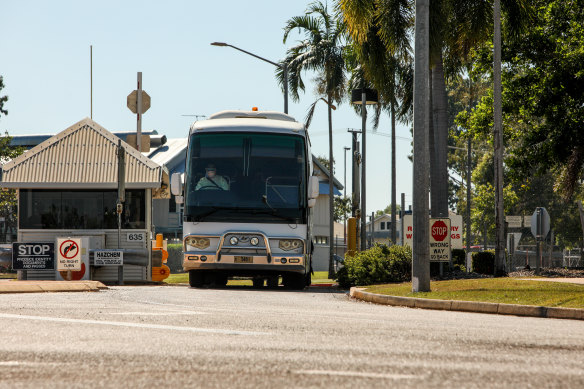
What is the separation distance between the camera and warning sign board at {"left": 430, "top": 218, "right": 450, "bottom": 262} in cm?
1984

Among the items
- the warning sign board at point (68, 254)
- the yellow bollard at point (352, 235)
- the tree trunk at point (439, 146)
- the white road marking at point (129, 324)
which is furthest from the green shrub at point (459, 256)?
the white road marking at point (129, 324)

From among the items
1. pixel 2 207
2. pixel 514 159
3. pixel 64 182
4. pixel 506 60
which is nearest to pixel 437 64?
pixel 506 60

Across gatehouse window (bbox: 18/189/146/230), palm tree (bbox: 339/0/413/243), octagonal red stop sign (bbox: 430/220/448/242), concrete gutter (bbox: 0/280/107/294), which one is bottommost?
concrete gutter (bbox: 0/280/107/294)

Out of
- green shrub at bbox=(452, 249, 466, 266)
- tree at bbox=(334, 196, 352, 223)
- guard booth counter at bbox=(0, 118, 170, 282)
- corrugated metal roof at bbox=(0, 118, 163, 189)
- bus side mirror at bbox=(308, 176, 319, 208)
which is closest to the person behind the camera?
bus side mirror at bbox=(308, 176, 319, 208)

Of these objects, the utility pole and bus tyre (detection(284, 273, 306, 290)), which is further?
the utility pole

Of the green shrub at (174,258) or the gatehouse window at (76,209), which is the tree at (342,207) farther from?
the gatehouse window at (76,209)

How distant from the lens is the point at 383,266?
→ 2222 cm

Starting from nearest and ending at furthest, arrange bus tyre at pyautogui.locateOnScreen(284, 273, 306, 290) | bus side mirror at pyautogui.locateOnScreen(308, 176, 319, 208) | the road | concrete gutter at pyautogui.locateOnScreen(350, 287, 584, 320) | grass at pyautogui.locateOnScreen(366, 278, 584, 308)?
the road → concrete gutter at pyautogui.locateOnScreen(350, 287, 584, 320) → grass at pyautogui.locateOnScreen(366, 278, 584, 308) → bus side mirror at pyautogui.locateOnScreen(308, 176, 319, 208) → bus tyre at pyautogui.locateOnScreen(284, 273, 306, 290)

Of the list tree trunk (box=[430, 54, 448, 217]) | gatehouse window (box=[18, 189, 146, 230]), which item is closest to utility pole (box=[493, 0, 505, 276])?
tree trunk (box=[430, 54, 448, 217])

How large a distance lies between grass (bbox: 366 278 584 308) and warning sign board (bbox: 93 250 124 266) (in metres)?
10.1

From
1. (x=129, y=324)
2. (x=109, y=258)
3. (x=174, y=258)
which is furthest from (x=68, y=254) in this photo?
(x=174, y=258)

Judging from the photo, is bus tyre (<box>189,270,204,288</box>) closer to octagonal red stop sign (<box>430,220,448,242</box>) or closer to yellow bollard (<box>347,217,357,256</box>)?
octagonal red stop sign (<box>430,220,448,242</box>)

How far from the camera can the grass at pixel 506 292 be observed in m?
14.0

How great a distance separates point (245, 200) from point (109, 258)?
8.13 m
